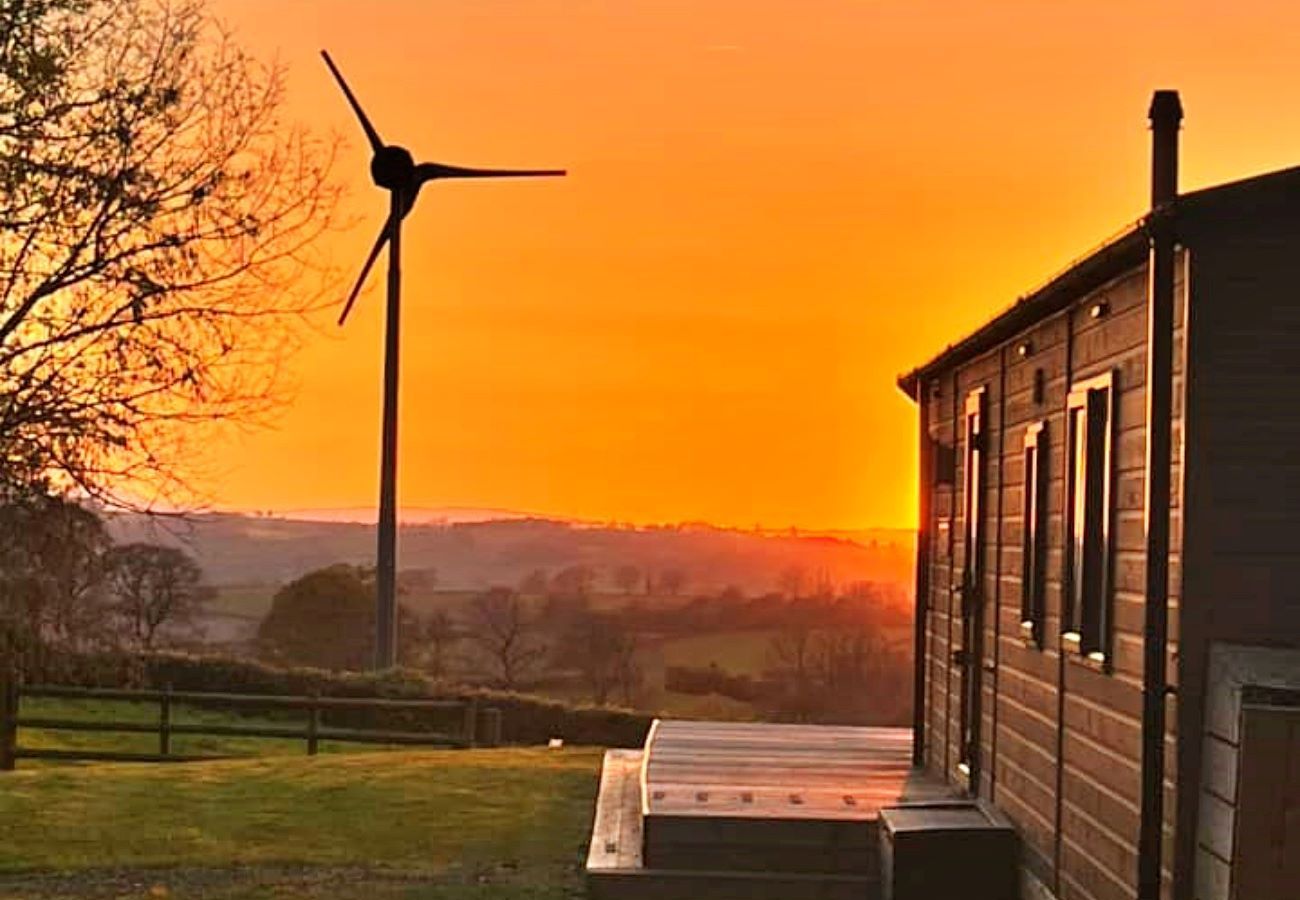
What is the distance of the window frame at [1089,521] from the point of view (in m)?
7.72

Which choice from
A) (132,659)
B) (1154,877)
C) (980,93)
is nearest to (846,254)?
(980,93)

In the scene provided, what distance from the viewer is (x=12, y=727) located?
71.1 feet

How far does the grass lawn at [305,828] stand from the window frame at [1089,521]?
434 cm

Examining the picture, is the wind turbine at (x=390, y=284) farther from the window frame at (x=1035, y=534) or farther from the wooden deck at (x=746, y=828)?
the window frame at (x=1035, y=534)

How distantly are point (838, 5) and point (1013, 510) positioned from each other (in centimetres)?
609

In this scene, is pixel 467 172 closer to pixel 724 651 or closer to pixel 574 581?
pixel 724 651

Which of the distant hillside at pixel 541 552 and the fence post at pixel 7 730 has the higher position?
the distant hillside at pixel 541 552

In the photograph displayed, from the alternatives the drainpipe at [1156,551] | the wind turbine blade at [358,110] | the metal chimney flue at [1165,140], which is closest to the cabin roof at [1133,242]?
the drainpipe at [1156,551]

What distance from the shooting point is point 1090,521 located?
8156 mm

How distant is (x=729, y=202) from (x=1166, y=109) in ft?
44.6

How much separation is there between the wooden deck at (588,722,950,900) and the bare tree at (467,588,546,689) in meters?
17.5

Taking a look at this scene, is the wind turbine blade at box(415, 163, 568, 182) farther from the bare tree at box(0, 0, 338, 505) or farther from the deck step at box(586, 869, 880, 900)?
the deck step at box(586, 869, 880, 900)

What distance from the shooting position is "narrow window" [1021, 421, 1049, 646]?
9336mm

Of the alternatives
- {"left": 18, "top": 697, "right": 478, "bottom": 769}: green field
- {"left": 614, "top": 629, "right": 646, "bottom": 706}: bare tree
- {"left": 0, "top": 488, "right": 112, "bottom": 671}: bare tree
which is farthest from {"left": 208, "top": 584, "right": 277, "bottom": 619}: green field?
{"left": 0, "top": 488, "right": 112, "bottom": 671}: bare tree
